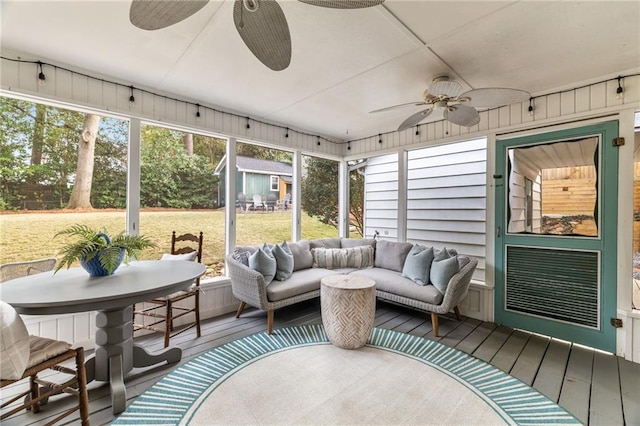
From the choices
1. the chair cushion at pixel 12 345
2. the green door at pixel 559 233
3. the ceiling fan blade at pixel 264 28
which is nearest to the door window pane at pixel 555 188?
the green door at pixel 559 233

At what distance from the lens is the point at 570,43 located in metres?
2.08

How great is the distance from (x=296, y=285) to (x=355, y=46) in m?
2.44

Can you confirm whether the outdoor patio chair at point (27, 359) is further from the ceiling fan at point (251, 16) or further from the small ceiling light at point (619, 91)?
the small ceiling light at point (619, 91)

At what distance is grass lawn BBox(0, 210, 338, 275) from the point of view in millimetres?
2469

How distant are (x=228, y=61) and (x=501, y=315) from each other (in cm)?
395

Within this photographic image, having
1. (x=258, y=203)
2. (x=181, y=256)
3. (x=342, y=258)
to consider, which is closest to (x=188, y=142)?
(x=258, y=203)

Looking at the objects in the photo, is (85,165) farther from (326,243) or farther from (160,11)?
(326,243)

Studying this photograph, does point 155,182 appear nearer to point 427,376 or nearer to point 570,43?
point 427,376

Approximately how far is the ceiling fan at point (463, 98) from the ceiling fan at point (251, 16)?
1.31m

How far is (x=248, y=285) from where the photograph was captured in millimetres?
3059

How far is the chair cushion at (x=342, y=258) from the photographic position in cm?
405

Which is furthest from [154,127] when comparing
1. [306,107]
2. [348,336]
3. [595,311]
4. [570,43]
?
[595,311]

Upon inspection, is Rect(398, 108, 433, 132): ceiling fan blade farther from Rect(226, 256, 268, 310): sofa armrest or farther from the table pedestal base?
the table pedestal base

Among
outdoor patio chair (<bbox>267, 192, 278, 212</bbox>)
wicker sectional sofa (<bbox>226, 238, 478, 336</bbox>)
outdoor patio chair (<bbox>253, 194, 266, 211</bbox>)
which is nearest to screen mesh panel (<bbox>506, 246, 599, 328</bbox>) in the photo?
wicker sectional sofa (<bbox>226, 238, 478, 336</bbox>)
